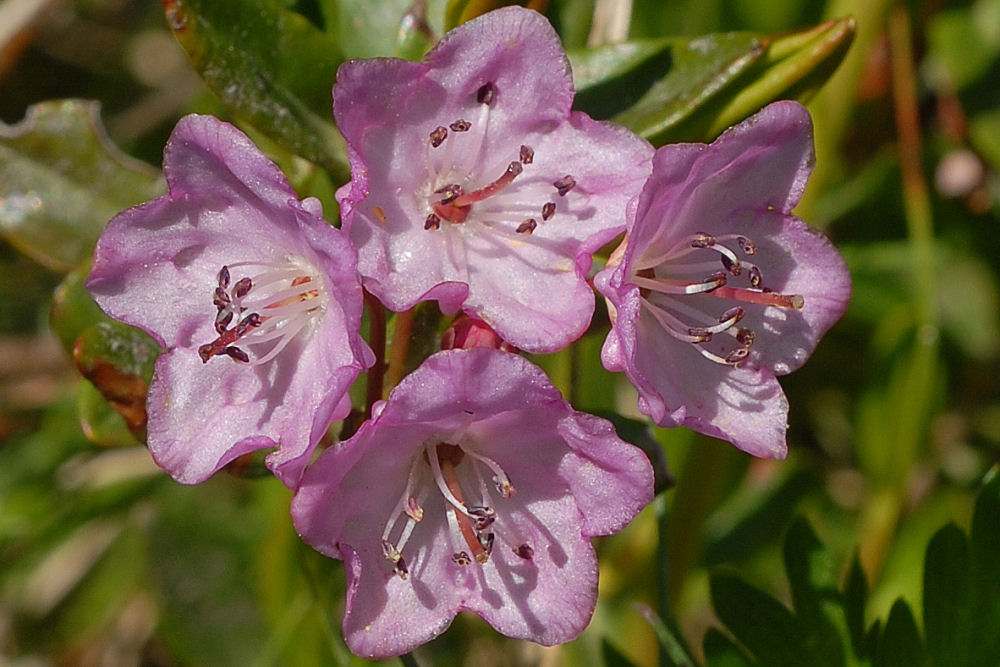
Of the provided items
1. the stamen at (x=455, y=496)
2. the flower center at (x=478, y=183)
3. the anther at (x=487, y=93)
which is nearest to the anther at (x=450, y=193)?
the flower center at (x=478, y=183)

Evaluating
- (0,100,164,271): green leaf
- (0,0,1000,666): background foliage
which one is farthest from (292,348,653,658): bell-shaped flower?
(0,100,164,271): green leaf

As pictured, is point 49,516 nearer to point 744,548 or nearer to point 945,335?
point 744,548

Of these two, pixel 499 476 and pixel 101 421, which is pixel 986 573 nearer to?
pixel 499 476

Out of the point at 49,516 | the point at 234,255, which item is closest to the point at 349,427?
the point at 234,255

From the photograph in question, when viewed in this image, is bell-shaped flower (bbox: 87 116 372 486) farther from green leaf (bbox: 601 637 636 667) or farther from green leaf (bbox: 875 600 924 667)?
Result: green leaf (bbox: 875 600 924 667)

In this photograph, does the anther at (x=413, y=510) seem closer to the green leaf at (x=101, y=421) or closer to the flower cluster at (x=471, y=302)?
the flower cluster at (x=471, y=302)

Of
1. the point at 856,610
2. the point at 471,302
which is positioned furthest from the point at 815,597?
the point at 471,302
